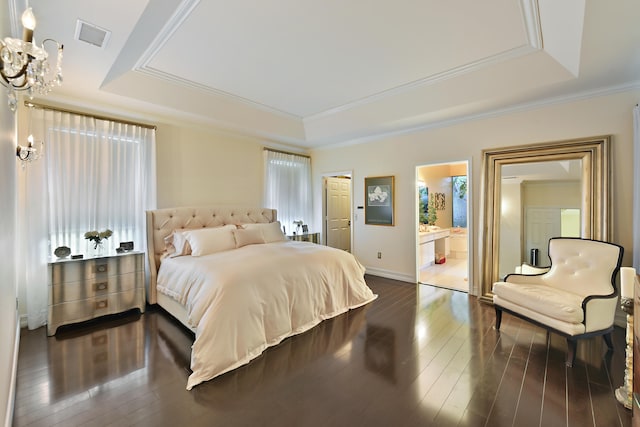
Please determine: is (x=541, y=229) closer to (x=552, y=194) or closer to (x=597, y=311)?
(x=552, y=194)

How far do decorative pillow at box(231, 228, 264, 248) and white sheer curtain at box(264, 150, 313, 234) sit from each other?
1383 millimetres

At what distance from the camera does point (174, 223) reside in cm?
405

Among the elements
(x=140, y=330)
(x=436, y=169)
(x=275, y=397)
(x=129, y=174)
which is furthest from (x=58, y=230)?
(x=436, y=169)

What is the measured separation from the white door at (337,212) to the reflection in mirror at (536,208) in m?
3.49

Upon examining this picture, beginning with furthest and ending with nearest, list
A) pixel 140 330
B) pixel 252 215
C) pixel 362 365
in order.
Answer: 1. pixel 252 215
2. pixel 140 330
3. pixel 362 365

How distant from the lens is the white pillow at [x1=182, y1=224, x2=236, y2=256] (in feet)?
11.5

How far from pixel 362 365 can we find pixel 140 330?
2456 millimetres

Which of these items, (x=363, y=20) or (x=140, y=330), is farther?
(x=140, y=330)

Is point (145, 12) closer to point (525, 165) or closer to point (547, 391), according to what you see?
point (547, 391)

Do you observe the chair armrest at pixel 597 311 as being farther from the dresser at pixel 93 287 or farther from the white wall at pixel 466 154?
the dresser at pixel 93 287

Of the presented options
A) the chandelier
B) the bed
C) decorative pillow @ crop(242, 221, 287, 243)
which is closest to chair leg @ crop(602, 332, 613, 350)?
the bed

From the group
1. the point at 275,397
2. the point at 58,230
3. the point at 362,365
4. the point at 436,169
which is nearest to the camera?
the point at 275,397

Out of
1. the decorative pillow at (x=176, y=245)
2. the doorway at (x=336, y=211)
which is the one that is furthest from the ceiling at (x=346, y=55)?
the doorway at (x=336, y=211)

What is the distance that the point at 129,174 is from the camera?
3.76 metres
